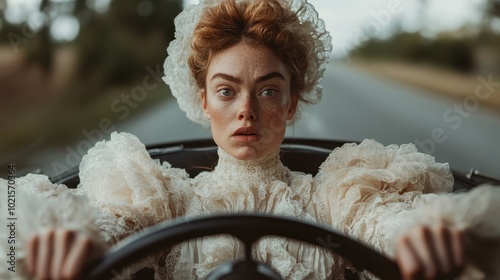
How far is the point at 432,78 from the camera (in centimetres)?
700

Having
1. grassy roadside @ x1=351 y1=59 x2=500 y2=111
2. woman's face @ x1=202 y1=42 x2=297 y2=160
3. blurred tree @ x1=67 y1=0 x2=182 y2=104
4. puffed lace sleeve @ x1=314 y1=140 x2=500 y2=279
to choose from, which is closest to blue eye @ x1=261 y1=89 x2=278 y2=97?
woman's face @ x1=202 y1=42 x2=297 y2=160

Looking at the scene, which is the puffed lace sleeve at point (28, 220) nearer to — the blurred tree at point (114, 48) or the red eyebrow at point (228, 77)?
the red eyebrow at point (228, 77)

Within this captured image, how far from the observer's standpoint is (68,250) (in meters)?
Answer: 0.87

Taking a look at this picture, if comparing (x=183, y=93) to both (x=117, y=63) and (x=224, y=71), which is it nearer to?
(x=224, y=71)

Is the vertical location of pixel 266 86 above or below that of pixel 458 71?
below

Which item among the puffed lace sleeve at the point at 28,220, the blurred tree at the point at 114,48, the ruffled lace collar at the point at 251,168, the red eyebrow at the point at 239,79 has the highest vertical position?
the blurred tree at the point at 114,48

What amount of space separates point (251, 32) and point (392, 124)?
4678mm

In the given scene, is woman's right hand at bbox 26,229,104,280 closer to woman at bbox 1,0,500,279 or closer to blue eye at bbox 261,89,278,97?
woman at bbox 1,0,500,279

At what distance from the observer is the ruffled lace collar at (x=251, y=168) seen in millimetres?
1566

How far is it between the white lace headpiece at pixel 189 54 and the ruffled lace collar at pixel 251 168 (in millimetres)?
266

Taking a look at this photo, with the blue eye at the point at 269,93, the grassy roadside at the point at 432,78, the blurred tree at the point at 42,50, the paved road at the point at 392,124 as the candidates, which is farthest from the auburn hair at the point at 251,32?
the blurred tree at the point at 42,50

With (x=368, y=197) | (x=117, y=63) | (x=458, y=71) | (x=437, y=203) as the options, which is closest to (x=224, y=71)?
(x=368, y=197)

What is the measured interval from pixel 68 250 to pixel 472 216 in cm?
64


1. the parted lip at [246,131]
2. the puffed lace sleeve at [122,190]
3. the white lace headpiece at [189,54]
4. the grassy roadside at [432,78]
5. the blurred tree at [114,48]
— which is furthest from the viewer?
the blurred tree at [114,48]
